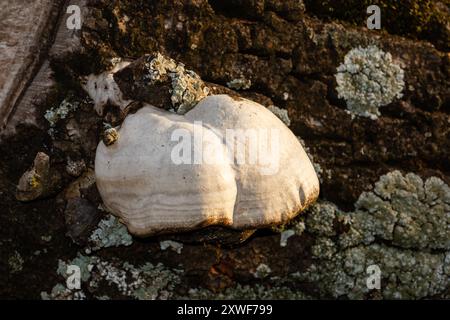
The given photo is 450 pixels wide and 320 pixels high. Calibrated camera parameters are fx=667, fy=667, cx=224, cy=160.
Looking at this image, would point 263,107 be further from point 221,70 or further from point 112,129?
point 112,129

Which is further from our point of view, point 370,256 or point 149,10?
point 370,256

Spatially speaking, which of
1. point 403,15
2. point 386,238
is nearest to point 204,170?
point 386,238

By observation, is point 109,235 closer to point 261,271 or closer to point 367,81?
point 261,271

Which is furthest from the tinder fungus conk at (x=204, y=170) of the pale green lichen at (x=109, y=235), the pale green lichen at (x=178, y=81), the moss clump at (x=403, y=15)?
the moss clump at (x=403, y=15)

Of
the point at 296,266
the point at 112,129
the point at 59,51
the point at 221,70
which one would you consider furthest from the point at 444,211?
the point at 59,51

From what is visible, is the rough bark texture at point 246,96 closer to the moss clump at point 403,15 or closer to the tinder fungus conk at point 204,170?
the moss clump at point 403,15

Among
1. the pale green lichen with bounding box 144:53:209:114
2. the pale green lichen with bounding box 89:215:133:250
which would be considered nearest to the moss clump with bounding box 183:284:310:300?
the pale green lichen with bounding box 89:215:133:250

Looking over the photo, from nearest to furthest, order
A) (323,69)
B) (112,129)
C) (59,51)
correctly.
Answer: (112,129)
(59,51)
(323,69)
